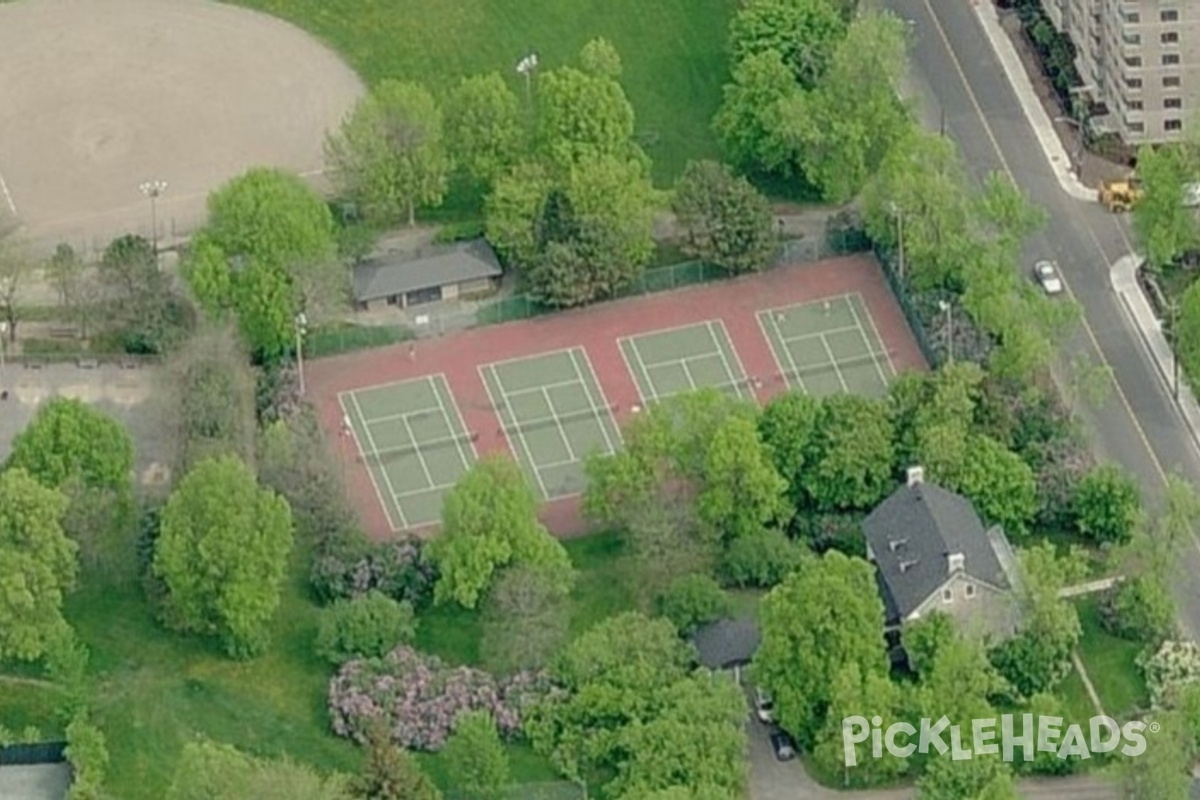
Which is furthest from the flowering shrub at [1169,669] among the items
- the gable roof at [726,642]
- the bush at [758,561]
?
the gable roof at [726,642]

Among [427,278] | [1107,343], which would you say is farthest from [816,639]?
[427,278]

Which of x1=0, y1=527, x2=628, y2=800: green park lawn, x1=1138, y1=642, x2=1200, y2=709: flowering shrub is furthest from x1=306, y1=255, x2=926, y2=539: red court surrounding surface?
x1=1138, y1=642, x2=1200, y2=709: flowering shrub

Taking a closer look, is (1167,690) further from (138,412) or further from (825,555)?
(138,412)

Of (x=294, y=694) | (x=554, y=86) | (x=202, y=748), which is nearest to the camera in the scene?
(x=202, y=748)

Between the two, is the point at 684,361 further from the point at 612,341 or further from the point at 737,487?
the point at 737,487

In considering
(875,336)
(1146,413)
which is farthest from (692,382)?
(1146,413)

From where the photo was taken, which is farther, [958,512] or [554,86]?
[554,86]

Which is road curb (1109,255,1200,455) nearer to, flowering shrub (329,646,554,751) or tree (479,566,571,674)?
tree (479,566,571,674)
